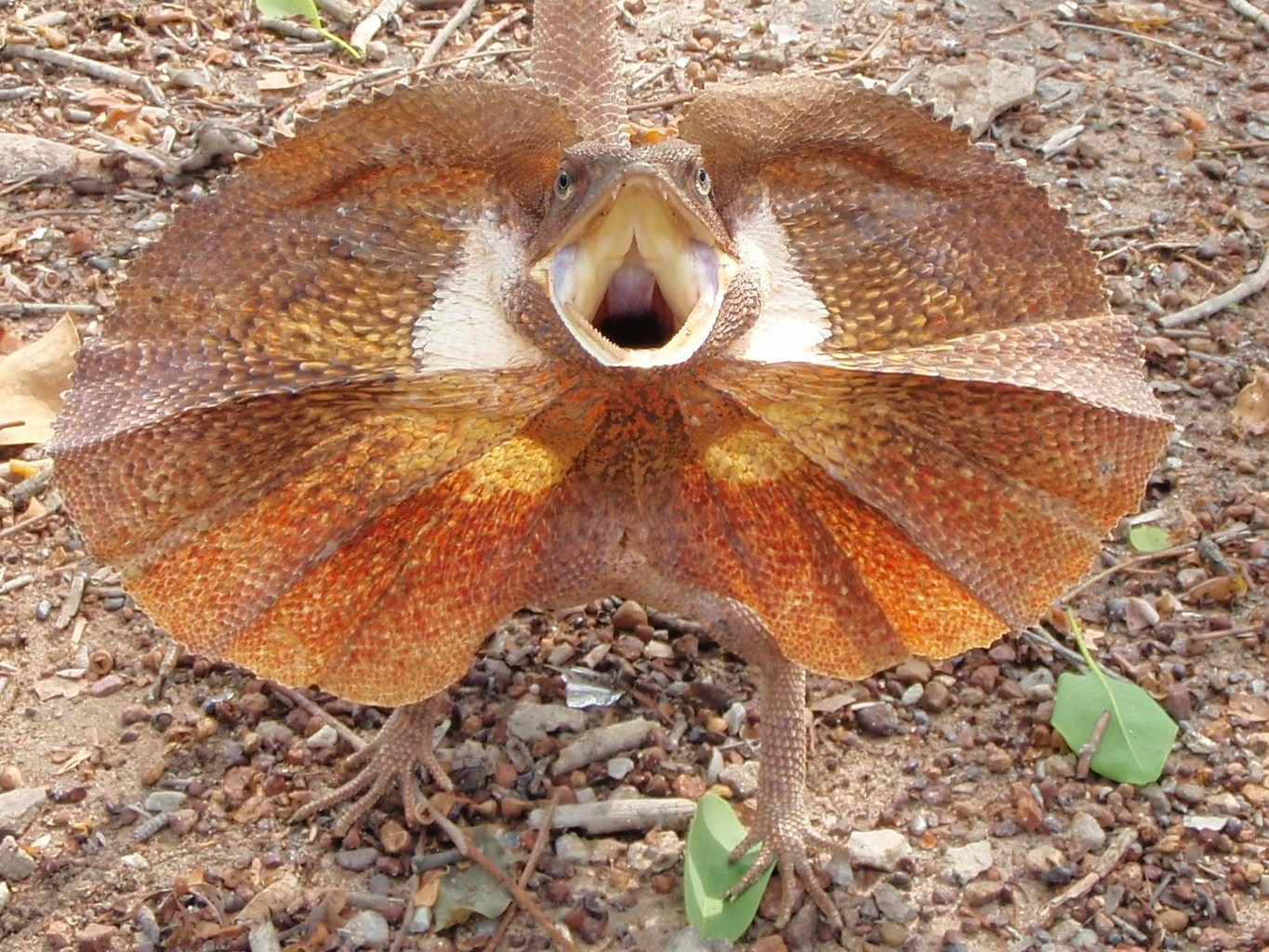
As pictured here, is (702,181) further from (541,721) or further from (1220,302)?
(1220,302)

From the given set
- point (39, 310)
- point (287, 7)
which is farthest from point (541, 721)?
point (287, 7)

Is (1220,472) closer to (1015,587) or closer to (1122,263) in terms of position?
(1122,263)

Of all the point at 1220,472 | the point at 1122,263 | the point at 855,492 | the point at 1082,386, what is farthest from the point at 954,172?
the point at 1122,263

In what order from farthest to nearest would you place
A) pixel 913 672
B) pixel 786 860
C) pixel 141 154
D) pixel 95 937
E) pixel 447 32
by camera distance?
pixel 447 32 → pixel 141 154 → pixel 913 672 → pixel 786 860 → pixel 95 937

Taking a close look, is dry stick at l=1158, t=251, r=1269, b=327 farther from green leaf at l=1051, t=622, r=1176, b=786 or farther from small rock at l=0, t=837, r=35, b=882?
small rock at l=0, t=837, r=35, b=882

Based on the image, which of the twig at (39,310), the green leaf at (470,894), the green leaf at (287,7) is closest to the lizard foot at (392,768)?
the green leaf at (470,894)

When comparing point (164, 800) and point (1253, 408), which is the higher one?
point (1253, 408)
